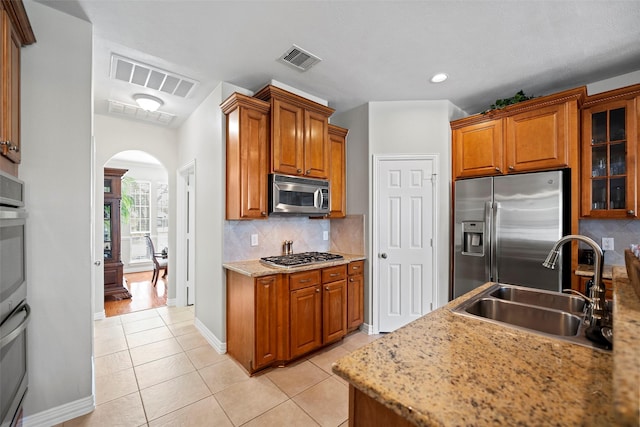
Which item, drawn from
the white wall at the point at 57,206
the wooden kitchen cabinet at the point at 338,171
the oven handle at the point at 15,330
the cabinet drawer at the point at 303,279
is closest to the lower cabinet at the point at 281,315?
the cabinet drawer at the point at 303,279

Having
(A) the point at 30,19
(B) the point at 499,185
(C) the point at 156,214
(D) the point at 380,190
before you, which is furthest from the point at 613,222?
(C) the point at 156,214

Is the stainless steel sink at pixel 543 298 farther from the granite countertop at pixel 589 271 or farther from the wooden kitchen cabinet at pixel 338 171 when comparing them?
the wooden kitchen cabinet at pixel 338 171

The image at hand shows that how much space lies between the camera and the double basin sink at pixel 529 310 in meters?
1.31

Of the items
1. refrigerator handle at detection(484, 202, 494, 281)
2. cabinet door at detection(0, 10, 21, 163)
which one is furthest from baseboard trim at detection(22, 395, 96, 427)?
refrigerator handle at detection(484, 202, 494, 281)

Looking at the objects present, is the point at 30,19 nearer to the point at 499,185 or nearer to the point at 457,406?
the point at 457,406

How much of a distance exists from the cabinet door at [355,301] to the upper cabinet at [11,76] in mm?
2844

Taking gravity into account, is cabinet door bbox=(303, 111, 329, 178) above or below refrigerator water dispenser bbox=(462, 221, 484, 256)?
above

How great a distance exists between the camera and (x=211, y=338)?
304cm

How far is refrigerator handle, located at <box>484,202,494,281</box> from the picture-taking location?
9.32ft

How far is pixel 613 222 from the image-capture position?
2.68 m

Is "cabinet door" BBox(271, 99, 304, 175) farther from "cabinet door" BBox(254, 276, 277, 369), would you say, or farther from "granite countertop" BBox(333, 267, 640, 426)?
"granite countertop" BBox(333, 267, 640, 426)

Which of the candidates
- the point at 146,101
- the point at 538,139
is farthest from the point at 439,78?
the point at 146,101

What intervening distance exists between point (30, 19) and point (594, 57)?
4.34m

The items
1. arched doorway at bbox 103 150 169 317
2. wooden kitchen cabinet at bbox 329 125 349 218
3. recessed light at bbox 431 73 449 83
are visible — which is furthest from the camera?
arched doorway at bbox 103 150 169 317
